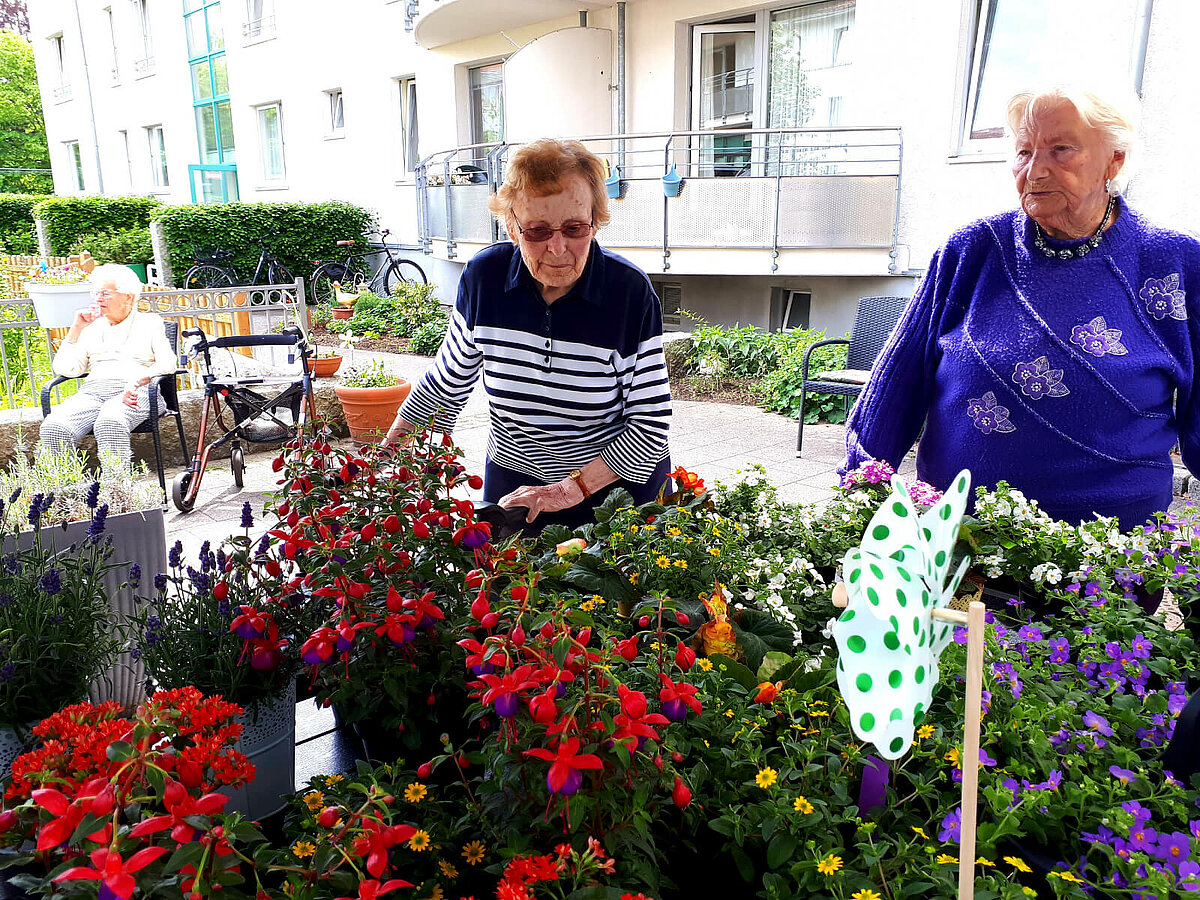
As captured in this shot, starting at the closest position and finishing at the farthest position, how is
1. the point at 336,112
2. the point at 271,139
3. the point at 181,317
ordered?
the point at 181,317 < the point at 336,112 < the point at 271,139

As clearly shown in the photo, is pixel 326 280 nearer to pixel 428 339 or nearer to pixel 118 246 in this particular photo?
pixel 428 339

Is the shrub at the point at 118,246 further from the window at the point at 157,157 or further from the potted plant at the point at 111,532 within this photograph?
the potted plant at the point at 111,532

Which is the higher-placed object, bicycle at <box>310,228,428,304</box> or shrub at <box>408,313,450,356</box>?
bicycle at <box>310,228,428,304</box>

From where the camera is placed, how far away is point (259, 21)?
17328mm

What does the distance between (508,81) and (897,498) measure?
1183 cm

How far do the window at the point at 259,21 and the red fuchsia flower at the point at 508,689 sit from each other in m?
18.6

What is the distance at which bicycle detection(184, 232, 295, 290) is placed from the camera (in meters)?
14.8

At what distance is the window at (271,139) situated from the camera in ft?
58.5

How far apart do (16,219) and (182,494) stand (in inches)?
810

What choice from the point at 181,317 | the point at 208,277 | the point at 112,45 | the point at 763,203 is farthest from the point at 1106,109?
the point at 112,45

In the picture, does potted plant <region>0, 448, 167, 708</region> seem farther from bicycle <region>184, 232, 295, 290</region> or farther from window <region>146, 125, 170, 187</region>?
window <region>146, 125, 170, 187</region>

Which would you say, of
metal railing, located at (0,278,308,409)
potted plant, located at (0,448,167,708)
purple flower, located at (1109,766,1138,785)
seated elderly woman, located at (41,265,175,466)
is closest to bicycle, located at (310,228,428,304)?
metal railing, located at (0,278,308,409)

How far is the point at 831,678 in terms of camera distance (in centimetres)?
123

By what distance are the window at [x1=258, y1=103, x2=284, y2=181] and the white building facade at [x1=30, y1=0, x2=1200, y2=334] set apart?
0.04 m
